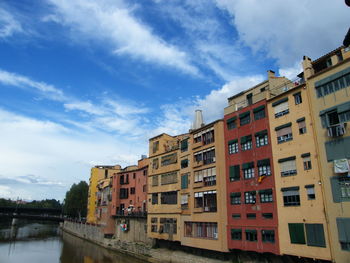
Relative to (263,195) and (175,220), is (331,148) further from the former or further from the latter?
(175,220)

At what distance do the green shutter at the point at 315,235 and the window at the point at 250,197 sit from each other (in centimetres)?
625

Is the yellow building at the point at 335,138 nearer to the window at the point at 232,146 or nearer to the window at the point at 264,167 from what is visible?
the window at the point at 264,167

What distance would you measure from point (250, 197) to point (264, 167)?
3642 mm

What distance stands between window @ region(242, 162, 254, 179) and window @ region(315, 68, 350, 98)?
32.7ft

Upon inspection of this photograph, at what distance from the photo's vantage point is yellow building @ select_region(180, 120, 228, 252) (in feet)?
110

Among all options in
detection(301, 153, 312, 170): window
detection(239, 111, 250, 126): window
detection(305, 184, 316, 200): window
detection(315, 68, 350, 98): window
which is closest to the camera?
detection(315, 68, 350, 98): window

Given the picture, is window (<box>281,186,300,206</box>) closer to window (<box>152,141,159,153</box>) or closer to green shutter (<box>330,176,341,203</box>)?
green shutter (<box>330,176,341,203</box>)

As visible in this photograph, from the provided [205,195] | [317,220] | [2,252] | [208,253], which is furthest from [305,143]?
[2,252]

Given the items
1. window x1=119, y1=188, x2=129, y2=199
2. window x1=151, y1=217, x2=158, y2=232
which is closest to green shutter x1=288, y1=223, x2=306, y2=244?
window x1=151, y1=217, x2=158, y2=232

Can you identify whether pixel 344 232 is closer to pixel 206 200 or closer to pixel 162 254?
pixel 206 200

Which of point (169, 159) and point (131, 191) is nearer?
point (169, 159)

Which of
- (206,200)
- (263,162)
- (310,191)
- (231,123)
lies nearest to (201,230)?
(206,200)

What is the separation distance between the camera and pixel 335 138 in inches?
942

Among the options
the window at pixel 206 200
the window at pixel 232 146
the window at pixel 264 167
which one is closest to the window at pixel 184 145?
the window at pixel 206 200
